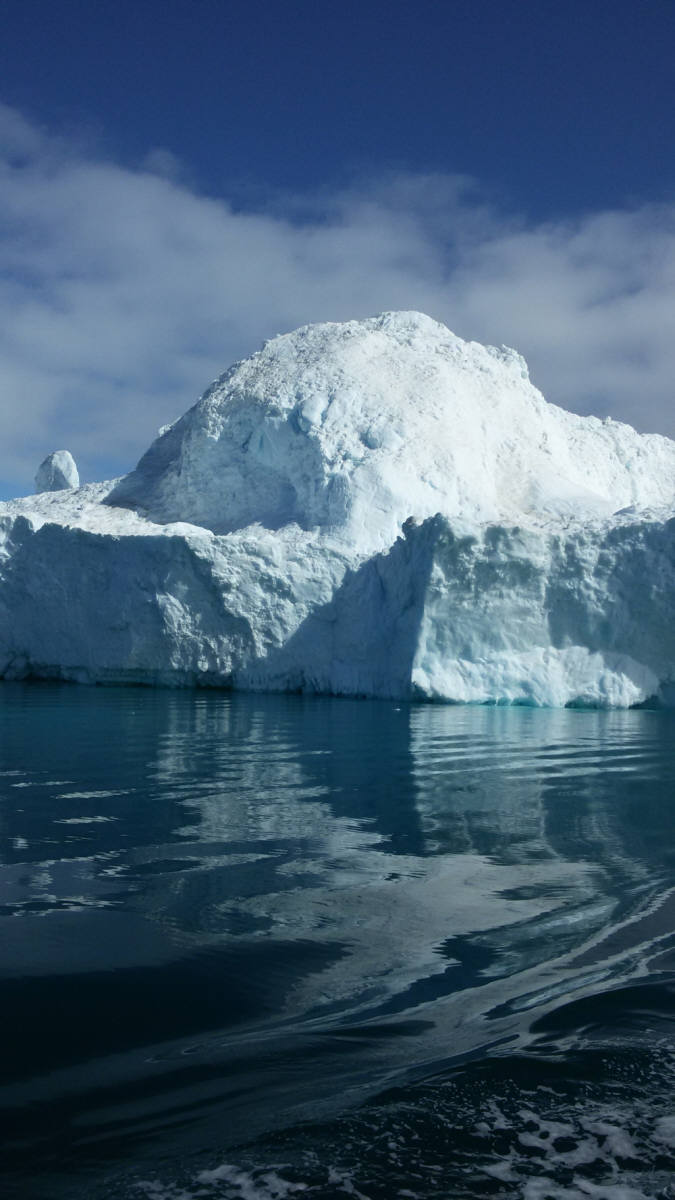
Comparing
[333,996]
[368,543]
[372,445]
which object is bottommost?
[333,996]

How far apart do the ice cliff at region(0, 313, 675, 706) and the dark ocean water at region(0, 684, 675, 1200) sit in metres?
13.4

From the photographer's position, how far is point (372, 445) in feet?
89.1

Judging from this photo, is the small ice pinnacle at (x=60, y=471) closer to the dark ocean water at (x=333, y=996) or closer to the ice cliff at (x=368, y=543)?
the ice cliff at (x=368, y=543)

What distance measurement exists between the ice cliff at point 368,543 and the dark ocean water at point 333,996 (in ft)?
43.9

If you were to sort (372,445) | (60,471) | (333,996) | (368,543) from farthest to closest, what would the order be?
(60,471)
(372,445)
(368,543)
(333,996)

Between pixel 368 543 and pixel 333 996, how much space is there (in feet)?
75.2

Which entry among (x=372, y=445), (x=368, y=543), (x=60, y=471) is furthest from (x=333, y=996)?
(x=60, y=471)

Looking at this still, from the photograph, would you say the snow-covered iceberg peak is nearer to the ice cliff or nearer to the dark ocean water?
the ice cliff

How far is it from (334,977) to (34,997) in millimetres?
996

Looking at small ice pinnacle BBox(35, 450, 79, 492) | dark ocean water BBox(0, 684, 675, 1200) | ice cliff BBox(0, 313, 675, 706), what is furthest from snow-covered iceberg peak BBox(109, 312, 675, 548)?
dark ocean water BBox(0, 684, 675, 1200)

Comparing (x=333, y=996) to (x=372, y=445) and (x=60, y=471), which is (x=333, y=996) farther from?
(x=60, y=471)

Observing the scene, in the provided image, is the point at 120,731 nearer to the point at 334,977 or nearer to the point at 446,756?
the point at 446,756

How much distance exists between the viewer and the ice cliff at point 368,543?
65.9ft

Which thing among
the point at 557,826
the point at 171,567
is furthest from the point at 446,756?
the point at 171,567
